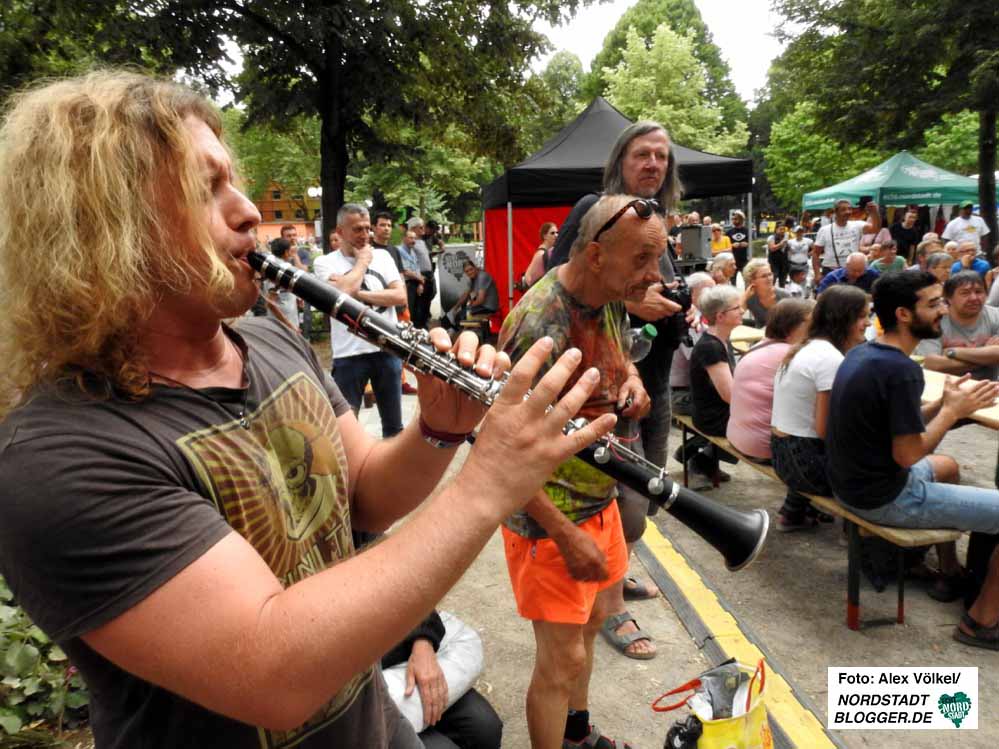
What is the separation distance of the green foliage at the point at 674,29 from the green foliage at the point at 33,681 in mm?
40215

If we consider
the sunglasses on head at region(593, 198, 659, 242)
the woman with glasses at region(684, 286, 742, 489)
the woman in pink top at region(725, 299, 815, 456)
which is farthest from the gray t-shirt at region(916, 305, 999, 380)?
the sunglasses on head at region(593, 198, 659, 242)

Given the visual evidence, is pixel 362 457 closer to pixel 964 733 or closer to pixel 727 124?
pixel 964 733

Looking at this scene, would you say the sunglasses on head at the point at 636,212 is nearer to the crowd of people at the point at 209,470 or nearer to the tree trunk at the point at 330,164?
the crowd of people at the point at 209,470

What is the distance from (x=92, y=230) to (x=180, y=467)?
398 mm

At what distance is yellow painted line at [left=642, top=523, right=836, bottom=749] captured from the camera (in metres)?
2.67

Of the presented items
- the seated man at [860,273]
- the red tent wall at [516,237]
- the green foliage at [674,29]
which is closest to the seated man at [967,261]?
the seated man at [860,273]

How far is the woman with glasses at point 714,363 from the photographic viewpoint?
4.82m

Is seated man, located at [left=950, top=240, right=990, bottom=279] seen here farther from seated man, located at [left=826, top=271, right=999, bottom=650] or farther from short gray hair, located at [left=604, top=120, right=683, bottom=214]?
short gray hair, located at [left=604, top=120, right=683, bottom=214]

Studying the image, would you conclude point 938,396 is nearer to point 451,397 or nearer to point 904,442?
point 904,442

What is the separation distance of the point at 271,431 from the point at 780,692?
2.66 meters

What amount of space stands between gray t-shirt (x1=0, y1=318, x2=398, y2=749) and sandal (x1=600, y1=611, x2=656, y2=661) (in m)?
1.95

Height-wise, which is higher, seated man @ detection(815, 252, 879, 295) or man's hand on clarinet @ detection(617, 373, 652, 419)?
seated man @ detection(815, 252, 879, 295)

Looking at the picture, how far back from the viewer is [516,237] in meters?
11.4

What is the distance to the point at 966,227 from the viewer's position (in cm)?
1320
